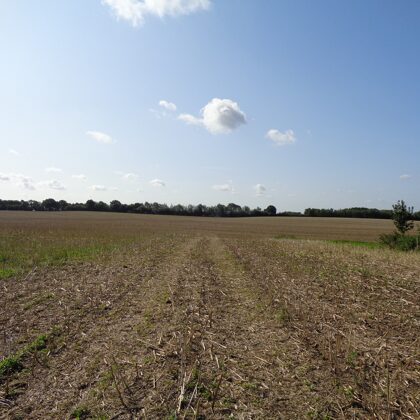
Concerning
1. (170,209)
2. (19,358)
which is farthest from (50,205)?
(19,358)

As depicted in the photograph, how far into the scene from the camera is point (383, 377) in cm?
536

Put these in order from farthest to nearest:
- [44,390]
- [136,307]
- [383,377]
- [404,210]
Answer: [404,210]
[136,307]
[383,377]
[44,390]

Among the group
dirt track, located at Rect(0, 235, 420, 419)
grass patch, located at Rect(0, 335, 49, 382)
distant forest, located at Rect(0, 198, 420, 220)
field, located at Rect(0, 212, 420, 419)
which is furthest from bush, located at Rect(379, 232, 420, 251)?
distant forest, located at Rect(0, 198, 420, 220)

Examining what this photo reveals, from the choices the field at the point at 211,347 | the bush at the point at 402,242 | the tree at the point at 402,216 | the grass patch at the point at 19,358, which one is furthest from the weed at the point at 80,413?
the tree at the point at 402,216

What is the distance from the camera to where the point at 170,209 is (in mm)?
131625

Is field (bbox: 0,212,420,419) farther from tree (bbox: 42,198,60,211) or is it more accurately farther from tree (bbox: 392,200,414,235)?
tree (bbox: 42,198,60,211)

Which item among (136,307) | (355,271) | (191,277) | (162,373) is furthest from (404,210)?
(162,373)

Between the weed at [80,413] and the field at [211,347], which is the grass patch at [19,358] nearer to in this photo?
the field at [211,347]

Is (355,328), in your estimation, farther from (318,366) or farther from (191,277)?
(191,277)

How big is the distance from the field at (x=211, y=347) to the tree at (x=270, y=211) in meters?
125

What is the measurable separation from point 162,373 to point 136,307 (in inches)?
163

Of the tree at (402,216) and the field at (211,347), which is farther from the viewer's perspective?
the tree at (402,216)

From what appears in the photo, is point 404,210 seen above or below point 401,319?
above

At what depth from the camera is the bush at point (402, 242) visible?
1007 inches
